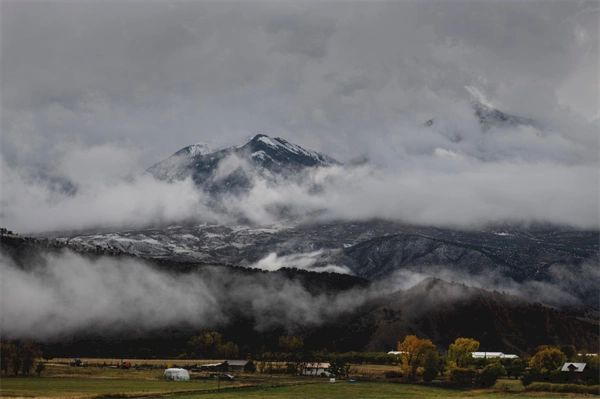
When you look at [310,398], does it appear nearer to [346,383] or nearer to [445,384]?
[346,383]

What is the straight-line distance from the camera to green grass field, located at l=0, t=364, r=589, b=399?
147375 millimetres

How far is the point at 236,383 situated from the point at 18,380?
55.5 m

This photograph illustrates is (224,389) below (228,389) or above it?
above

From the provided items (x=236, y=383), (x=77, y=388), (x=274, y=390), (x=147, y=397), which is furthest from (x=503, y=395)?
(x=77, y=388)

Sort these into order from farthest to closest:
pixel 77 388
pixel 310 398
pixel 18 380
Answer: pixel 18 380 < pixel 77 388 < pixel 310 398

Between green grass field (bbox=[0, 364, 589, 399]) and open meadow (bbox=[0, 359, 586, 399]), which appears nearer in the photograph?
open meadow (bbox=[0, 359, 586, 399])

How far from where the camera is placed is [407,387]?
18512 centimetres

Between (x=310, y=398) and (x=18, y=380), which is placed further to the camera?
(x=18, y=380)

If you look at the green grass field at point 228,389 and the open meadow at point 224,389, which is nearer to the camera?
the open meadow at point 224,389

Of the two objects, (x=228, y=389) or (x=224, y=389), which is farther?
(x=228, y=389)

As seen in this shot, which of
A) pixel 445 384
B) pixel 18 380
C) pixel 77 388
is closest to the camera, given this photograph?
pixel 77 388

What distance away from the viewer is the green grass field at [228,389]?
147 meters

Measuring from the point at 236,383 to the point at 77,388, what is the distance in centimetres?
4316

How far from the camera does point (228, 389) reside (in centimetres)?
16562
